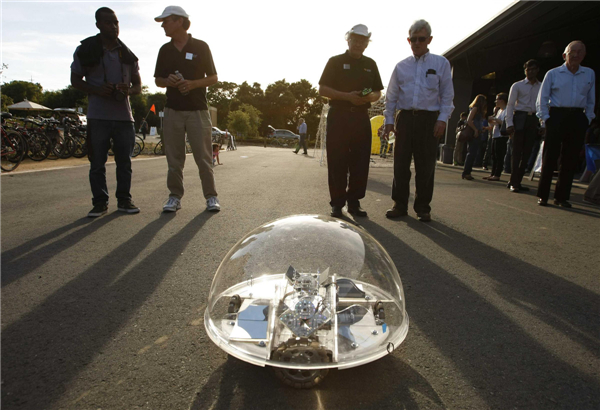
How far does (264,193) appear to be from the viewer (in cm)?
676

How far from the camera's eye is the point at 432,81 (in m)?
4.81

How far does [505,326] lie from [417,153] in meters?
3.13

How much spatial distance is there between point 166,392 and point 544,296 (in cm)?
246

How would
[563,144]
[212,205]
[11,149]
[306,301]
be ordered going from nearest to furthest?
[306,301] → [212,205] → [563,144] → [11,149]

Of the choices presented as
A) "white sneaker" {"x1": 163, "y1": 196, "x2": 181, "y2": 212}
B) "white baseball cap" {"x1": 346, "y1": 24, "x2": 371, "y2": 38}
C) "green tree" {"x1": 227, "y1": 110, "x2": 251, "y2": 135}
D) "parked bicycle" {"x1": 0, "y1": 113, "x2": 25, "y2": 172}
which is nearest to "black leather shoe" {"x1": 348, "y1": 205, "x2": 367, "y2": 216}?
"white baseball cap" {"x1": 346, "y1": 24, "x2": 371, "y2": 38}

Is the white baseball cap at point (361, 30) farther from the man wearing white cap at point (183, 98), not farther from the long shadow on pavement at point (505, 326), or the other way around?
the long shadow on pavement at point (505, 326)

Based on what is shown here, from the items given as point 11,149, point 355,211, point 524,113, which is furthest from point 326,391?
point 11,149

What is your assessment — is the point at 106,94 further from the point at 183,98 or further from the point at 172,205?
the point at 172,205

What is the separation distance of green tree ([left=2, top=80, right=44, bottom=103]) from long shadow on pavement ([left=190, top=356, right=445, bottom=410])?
82.4 meters

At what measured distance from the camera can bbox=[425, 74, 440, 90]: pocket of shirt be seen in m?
4.80

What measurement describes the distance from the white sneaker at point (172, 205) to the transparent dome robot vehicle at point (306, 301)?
3.06m

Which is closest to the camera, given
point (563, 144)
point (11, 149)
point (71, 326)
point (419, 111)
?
point (71, 326)

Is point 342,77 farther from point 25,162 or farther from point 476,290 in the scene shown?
point 25,162

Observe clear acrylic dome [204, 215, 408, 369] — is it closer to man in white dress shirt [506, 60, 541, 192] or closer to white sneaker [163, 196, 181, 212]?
white sneaker [163, 196, 181, 212]
